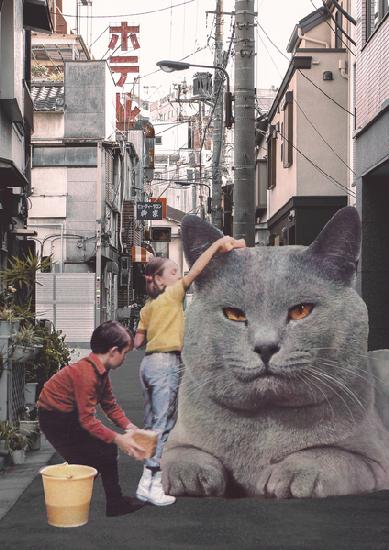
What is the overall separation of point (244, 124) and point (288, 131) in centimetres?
1222

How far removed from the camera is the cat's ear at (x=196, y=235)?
6.89 meters

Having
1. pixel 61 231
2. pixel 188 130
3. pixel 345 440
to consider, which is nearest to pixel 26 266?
pixel 345 440

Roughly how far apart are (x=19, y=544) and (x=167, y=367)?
1.69m

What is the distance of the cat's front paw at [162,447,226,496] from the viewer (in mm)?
7055


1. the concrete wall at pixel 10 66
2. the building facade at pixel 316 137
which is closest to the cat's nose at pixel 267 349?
the concrete wall at pixel 10 66

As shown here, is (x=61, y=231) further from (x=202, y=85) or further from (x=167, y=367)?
(x=167, y=367)

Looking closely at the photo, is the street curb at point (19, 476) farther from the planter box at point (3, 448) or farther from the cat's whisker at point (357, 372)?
the cat's whisker at point (357, 372)

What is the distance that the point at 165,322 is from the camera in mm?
6852

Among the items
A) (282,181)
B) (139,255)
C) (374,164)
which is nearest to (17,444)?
(374,164)

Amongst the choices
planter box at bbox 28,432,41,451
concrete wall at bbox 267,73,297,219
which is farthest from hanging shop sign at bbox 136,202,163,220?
planter box at bbox 28,432,41,451

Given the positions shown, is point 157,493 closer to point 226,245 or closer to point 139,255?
point 226,245

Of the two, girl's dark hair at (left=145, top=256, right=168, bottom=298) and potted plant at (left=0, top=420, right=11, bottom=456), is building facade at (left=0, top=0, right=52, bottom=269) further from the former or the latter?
girl's dark hair at (left=145, top=256, right=168, bottom=298)

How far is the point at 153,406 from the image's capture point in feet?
22.1

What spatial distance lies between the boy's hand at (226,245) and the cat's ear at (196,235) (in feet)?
0.16
